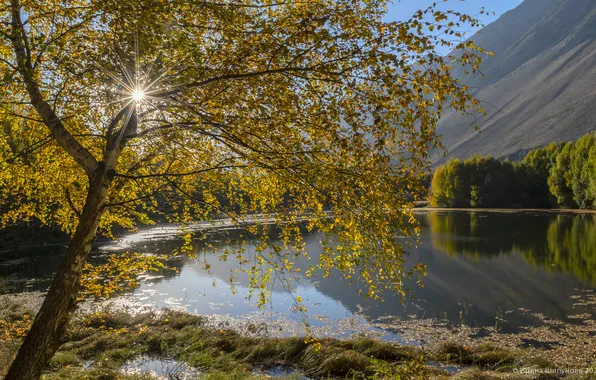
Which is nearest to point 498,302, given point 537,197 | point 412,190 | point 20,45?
point 412,190

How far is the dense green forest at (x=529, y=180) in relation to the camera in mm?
81125

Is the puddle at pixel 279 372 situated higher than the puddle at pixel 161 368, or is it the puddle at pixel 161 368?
the puddle at pixel 161 368

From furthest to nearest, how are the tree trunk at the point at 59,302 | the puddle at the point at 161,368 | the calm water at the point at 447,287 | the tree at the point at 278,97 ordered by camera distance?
the calm water at the point at 447,287
the puddle at the point at 161,368
the tree trunk at the point at 59,302
the tree at the point at 278,97

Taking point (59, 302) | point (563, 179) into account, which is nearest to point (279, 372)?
point (59, 302)

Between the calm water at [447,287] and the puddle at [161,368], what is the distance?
4.39 meters

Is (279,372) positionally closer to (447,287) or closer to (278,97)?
(278,97)

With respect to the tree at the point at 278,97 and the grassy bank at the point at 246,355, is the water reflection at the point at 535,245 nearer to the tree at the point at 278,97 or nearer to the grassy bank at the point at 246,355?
the grassy bank at the point at 246,355

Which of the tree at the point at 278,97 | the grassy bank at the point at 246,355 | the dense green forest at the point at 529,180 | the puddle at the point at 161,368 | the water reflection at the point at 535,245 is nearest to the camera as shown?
the tree at the point at 278,97

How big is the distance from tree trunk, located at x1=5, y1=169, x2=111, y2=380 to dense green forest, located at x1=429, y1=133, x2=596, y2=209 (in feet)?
294

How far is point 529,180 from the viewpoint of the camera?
9950 centimetres

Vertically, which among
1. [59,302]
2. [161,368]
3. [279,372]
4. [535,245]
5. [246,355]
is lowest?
[535,245]

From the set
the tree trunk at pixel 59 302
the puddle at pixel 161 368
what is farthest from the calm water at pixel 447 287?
the tree trunk at pixel 59 302

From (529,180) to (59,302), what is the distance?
368ft

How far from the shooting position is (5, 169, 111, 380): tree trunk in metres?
5.05
